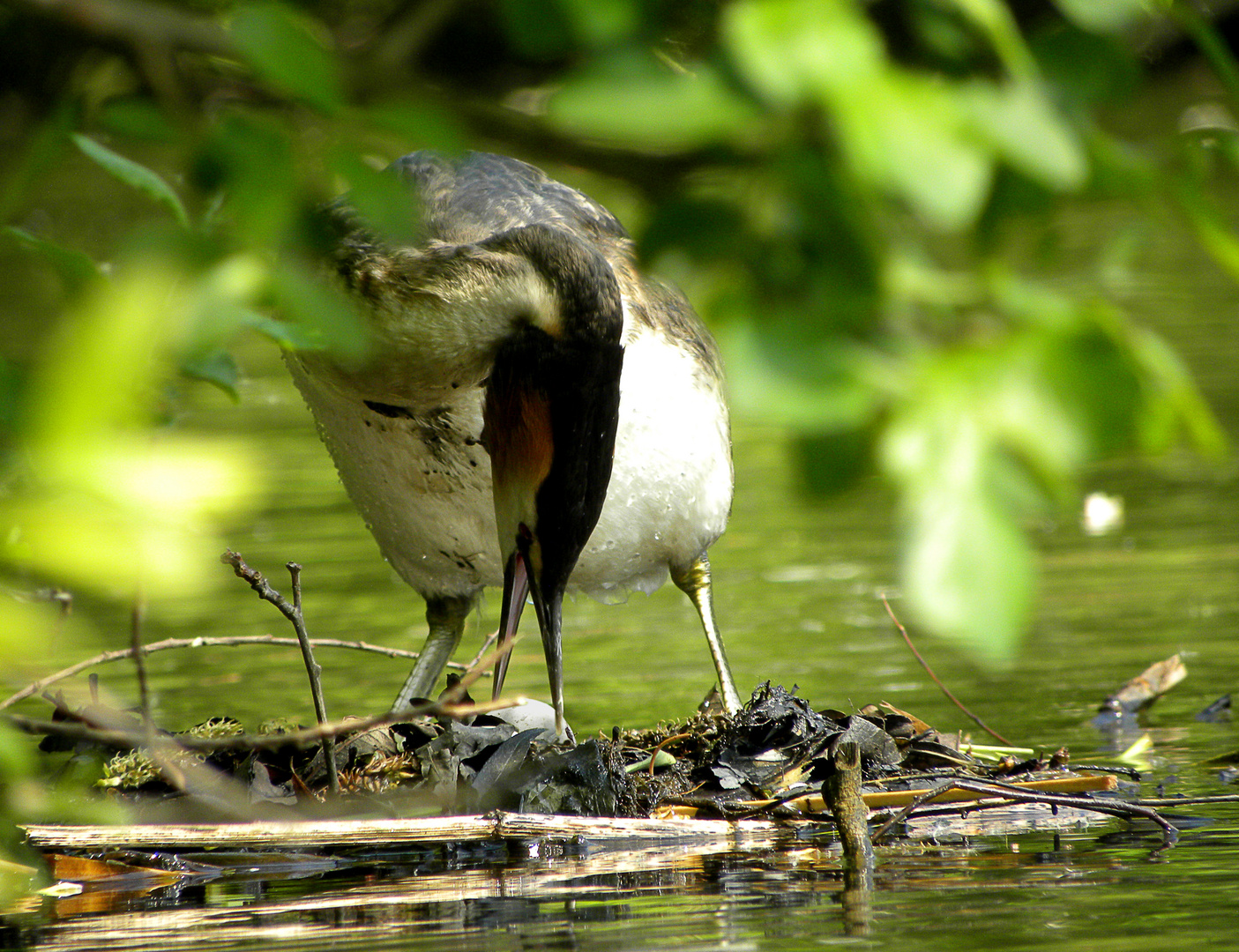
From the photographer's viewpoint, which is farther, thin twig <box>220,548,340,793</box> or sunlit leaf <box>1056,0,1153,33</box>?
thin twig <box>220,548,340,793</box>

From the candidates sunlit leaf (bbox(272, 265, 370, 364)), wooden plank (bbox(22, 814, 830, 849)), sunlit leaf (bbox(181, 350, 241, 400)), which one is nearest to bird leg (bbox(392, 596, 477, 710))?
wooden plank (bbox(22, 814, 830, 849))

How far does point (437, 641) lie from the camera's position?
584cm

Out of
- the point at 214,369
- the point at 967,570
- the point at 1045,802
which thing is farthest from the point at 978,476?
the point at 1045,802

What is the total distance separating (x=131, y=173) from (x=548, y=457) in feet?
4.89

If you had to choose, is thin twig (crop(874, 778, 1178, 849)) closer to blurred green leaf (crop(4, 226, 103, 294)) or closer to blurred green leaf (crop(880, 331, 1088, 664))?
blurred green leaf (crop(4, 226, 103, 294))

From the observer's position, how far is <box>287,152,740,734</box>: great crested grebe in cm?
412

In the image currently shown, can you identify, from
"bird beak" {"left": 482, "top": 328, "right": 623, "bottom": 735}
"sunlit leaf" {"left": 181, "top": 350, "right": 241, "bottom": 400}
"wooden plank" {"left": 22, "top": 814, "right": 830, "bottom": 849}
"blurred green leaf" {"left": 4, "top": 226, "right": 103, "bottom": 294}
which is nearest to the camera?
"sunlit leaf" {"left": 181, "top": 350, "right": 241, "bottom": 400}

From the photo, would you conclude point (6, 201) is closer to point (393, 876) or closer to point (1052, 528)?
point (393, 876)

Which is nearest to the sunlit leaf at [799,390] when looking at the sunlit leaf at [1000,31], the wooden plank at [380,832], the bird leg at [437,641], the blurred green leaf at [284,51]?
the sunlit leaf at [1000,31]

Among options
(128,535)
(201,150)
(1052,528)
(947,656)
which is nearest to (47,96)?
(201,150)

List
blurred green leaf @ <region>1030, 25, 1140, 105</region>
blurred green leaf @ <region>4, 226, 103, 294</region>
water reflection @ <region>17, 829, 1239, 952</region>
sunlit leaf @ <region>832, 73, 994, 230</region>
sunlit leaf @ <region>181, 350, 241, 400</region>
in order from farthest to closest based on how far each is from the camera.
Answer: water reflection @ <region>17, 829, 1239, 952</region>, blurred green leaf @ <region>4, 226, 103, 294</region>, sunlit leaf @ <region>181, 350, 241, 400</region>, blurred green leaf @ <region>1030, 25, 1140, 105</region>, sunlit leaf @ <region>832, 73, 994, 230</region>

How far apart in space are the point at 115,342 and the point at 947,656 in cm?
540

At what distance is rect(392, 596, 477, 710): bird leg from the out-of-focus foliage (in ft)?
14.1

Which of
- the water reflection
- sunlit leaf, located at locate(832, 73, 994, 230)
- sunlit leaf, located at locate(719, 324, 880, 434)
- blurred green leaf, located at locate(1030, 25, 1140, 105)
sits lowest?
the water reflection
